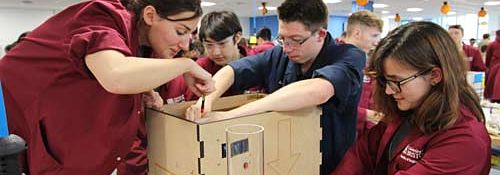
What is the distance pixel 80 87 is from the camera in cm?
102

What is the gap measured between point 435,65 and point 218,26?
1215mm

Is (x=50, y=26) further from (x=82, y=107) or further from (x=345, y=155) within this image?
(x=345, y=155)

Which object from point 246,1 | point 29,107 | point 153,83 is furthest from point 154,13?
point 246,1

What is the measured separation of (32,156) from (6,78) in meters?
0.23

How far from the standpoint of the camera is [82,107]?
3.41ft

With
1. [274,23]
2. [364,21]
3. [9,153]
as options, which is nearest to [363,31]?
[364,21]

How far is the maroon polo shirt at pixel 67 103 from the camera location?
100cm

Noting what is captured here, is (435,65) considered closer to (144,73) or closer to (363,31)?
(144,73)

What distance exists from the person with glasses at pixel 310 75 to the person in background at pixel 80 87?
191 mm

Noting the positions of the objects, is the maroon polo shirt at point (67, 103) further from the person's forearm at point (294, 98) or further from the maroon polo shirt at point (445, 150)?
the maroon polo shirt at point (445, 150)

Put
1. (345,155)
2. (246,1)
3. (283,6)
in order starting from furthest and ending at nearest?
(246,1)
(283,6)
(345,155)

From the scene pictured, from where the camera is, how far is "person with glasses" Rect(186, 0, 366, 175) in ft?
3.75

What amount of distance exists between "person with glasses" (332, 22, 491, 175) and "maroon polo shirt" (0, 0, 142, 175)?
704mm

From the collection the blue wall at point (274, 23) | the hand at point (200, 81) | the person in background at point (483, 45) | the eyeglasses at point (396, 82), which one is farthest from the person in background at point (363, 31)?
the blue wall at point (274, 23)
